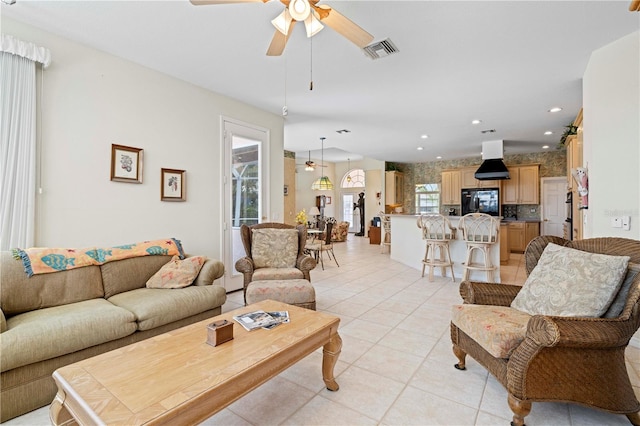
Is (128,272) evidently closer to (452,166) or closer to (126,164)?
(126,164)

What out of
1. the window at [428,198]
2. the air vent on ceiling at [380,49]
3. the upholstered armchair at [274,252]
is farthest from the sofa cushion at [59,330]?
the window at [428,198]

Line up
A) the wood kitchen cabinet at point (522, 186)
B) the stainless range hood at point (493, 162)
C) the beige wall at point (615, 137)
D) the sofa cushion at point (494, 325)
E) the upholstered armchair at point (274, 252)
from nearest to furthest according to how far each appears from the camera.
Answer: the sofa cushion at point (494, 325)
the beige wall at point (615, 137)
the upholstered armchair at point (274, 252)
the stainless range hood at point (493, 162)
the wood kitchen cabinet at point (522, 186)

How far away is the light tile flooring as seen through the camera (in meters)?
1.74

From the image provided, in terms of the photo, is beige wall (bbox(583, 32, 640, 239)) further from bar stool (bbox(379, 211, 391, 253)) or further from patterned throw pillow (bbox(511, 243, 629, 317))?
bar stool (bbox(379, 211, 391, 253))

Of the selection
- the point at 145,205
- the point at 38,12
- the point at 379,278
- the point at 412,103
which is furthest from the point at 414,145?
the point at 38,12

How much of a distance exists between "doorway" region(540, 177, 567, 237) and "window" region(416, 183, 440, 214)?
283 cm

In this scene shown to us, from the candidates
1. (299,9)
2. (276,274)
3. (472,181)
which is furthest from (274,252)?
(472,181)

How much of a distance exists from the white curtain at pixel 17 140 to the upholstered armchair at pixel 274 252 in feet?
6.21

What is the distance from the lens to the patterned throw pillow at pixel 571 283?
68.1 inches

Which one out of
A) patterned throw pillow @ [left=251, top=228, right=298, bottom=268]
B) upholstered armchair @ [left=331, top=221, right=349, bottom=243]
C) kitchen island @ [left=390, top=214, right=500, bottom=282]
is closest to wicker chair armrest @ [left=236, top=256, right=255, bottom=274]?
patterned throw pillow @ [left=251, top=228, right=298, bottom=268]

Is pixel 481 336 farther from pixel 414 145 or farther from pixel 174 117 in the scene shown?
pixel 414 145

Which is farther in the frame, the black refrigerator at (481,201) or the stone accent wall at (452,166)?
the black refrigerator at (481,201)

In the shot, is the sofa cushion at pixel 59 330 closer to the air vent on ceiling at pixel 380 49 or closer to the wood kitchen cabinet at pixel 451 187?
the air vent on ceiling at pixel 380 49

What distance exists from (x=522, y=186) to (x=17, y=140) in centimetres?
967
